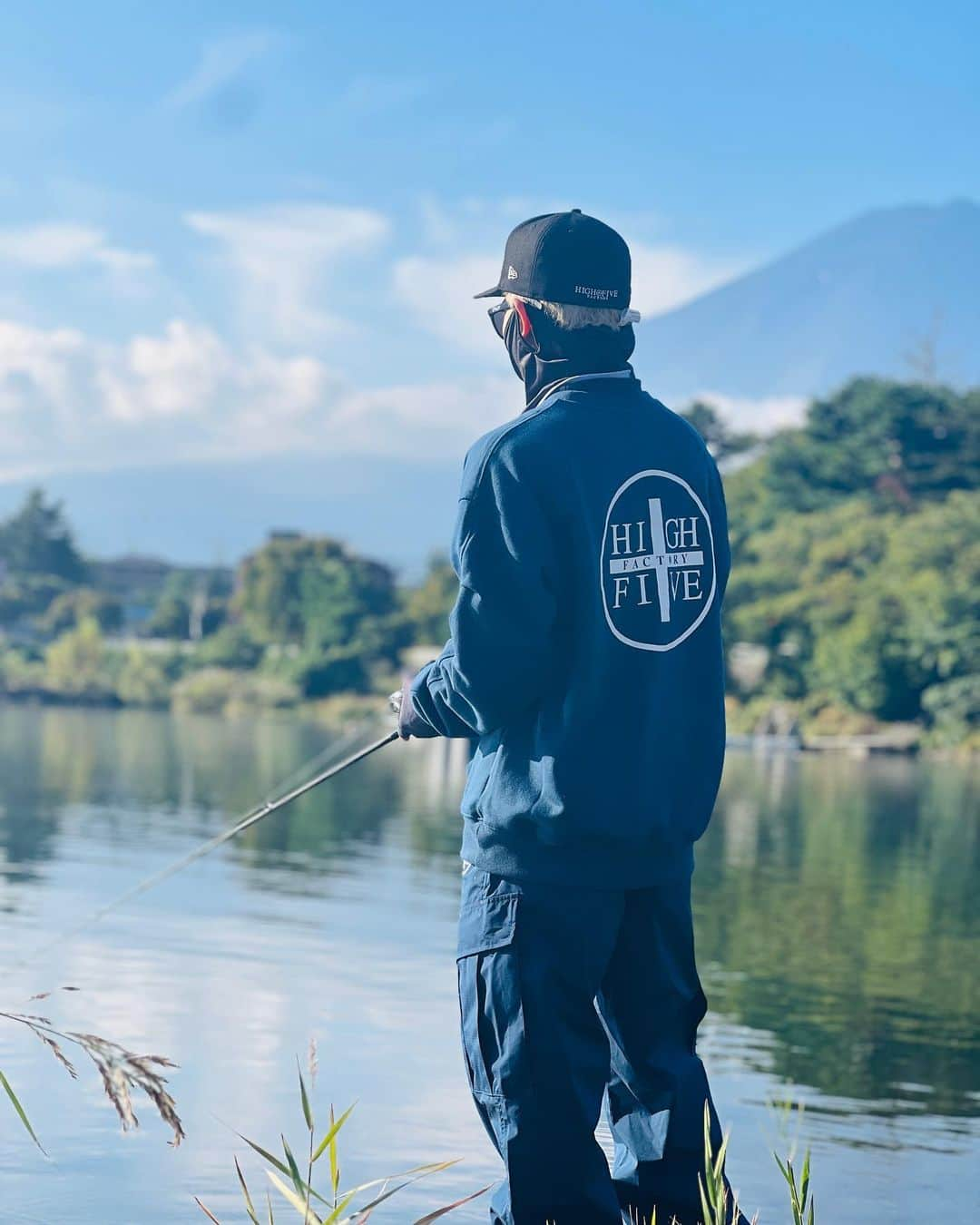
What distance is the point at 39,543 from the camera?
80.9 meters

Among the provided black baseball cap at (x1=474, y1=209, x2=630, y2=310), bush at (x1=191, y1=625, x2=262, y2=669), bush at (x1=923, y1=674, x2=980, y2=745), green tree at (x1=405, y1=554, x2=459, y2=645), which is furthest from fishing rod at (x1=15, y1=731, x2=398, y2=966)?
bush at (x1=191, y1=625, x2=262, y2=669)

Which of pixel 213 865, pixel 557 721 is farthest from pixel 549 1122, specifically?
pixel 213 865

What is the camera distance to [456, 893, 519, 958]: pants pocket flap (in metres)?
2.89

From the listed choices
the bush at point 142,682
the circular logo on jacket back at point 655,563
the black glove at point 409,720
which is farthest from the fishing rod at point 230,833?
the bush at point 142,682

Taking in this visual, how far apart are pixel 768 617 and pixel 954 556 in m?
5.08

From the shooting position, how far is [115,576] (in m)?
114

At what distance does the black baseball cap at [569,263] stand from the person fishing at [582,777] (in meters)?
0.14

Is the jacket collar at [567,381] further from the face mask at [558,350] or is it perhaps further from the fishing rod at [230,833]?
the fishing rod at [230,833]

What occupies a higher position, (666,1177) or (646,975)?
(646,975)

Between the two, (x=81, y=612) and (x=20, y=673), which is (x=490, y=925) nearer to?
(x=20, y=673)

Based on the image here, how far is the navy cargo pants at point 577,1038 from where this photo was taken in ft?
9.39

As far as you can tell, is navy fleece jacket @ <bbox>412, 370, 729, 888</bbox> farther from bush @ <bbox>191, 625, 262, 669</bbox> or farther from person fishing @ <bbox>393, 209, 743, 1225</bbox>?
bush @ <bbox>191, 625, 262, 669</bbox>

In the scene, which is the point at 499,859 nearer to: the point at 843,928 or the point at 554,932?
the point at 554,932

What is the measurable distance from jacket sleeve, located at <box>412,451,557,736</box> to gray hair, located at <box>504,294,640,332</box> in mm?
318
